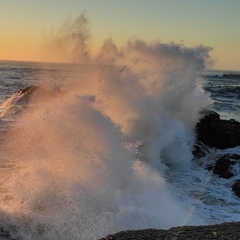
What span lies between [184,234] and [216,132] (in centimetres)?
988

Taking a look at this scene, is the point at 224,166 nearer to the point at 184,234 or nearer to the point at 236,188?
the point at 236,188

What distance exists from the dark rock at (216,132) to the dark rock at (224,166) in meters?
2.10

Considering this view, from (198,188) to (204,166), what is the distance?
7.61ft

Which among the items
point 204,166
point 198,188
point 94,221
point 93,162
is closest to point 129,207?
point 94,221

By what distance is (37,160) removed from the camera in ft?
33.4

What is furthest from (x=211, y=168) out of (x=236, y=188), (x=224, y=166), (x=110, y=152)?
(x=110, y=152)

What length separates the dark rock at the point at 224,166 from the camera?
10941 mm

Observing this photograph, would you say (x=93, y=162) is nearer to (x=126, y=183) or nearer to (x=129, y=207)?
(x=126, y=183)

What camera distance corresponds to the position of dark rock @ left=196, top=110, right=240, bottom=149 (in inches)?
545

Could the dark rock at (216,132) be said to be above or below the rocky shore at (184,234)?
above

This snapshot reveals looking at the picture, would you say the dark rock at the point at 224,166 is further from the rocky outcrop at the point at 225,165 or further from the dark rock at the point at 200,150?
the dark rock at the point at 200,150

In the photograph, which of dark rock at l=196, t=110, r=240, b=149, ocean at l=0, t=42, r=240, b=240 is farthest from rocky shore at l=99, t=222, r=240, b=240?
dark rock at l=196, t=110, r=240, b=149

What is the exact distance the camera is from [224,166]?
11.3 m

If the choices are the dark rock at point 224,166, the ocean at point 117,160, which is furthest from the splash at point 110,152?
the dark rock at point 224,166
